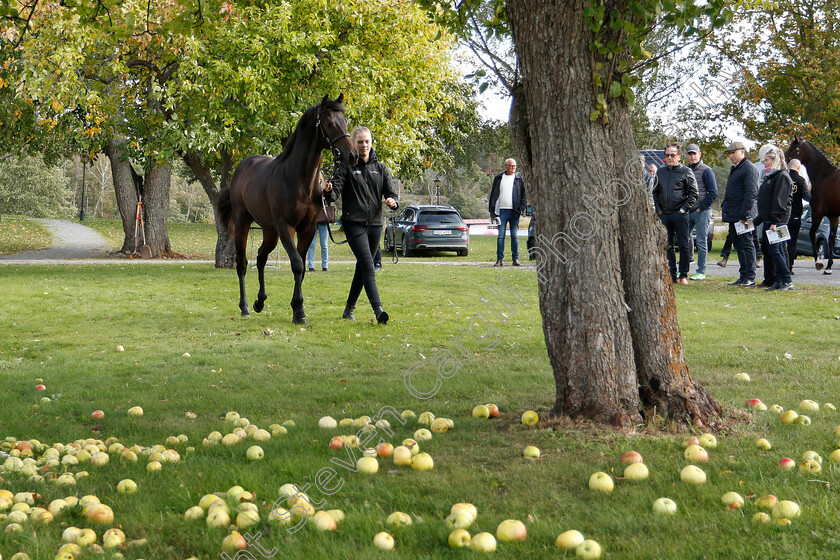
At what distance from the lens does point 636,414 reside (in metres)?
4.53

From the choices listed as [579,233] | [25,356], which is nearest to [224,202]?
[25,356]

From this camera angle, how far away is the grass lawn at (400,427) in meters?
3.13

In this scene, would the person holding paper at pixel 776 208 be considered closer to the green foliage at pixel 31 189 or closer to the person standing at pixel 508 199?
the person standing at pixel 508 199

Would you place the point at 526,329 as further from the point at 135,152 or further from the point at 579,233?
the point at 135,152

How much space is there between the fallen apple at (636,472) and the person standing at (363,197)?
5.60 meters

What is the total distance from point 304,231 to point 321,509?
6.86m

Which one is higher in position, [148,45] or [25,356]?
[148,45]

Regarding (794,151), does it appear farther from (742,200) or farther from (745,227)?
(745,227)

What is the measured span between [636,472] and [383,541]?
4.73ft

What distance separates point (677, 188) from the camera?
537 inches

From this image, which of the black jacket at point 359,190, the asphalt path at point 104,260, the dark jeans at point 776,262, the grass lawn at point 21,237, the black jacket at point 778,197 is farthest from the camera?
the grass lawn at point 21,237

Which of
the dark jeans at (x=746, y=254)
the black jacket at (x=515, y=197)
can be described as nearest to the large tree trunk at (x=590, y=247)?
the dark jeans at (x=746, y=254)

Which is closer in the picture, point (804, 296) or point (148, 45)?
point (804, 296)

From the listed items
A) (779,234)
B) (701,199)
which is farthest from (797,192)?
(779,234)
